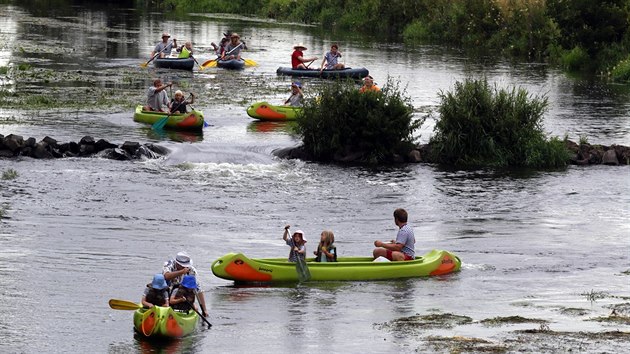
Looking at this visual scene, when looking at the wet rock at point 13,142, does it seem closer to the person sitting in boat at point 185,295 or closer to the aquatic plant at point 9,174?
the aquatic plant at point 9,174

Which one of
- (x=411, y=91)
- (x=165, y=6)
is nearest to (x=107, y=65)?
(x=411, y=91)

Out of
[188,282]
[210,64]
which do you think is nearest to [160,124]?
[210,64]

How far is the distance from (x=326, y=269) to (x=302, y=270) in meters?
0.46

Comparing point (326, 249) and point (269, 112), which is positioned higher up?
point (269, 112)

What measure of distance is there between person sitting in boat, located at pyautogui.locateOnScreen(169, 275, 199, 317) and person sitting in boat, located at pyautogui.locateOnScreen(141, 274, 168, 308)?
275mm

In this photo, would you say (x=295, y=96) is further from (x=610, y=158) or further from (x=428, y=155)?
(x=610, y=158)

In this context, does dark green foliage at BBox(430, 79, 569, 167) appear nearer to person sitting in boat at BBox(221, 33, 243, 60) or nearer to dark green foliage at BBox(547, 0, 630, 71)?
person sitting in boat at BBox(221, 33, 243, 60)

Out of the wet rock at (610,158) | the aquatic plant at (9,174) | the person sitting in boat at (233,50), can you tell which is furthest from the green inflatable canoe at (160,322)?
the person sitting in boat at (233,50)

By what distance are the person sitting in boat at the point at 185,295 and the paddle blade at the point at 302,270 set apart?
309 centimetres

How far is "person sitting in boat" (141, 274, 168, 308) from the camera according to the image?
17.6m

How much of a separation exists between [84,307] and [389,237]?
8.20 m

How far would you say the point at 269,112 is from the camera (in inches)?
1528

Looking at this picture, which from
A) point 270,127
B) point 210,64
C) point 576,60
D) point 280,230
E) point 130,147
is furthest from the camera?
point 576,60

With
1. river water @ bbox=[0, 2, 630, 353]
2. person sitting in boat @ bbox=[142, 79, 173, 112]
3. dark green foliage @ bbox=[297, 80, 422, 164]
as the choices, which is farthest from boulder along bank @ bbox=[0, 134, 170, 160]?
person sitting in boat @ bbox=[142, 79, 173, 112]
